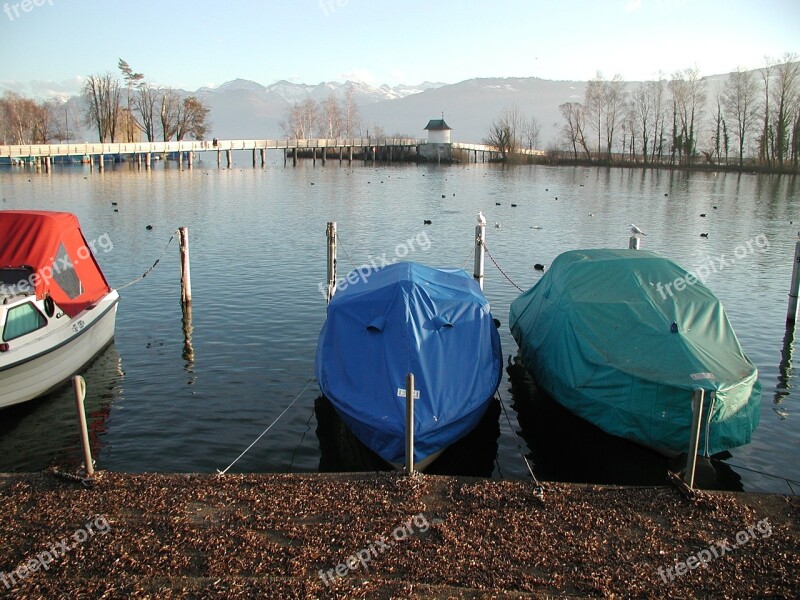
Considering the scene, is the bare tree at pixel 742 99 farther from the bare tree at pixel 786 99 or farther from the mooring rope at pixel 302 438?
the mooring rope at pixel 302 438

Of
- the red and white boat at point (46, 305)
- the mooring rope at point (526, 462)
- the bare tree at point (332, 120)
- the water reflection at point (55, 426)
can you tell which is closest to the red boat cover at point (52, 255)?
the red and white boat at point (46, 305)

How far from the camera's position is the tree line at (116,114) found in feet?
363

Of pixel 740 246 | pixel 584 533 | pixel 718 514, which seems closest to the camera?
pixel 584 533

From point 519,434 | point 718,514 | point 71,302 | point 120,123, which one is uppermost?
point 120,123

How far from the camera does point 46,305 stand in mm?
13203

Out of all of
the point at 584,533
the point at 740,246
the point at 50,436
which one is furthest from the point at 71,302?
the point at 740,246

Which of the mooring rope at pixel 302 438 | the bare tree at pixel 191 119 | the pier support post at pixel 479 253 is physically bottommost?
the mooring rope at pixel 302 438

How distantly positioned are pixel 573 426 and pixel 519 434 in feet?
3.79

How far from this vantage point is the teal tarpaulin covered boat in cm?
1010

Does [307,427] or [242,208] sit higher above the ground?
[242,208]

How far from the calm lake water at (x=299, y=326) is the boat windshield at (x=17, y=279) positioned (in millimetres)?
2279

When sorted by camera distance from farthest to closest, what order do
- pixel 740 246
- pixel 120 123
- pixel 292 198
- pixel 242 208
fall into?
pixel 120 123
pixel 292 198
pixel 242 208
pixel 740 246

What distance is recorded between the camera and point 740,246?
30750 mm

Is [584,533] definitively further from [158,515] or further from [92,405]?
[92,405]
